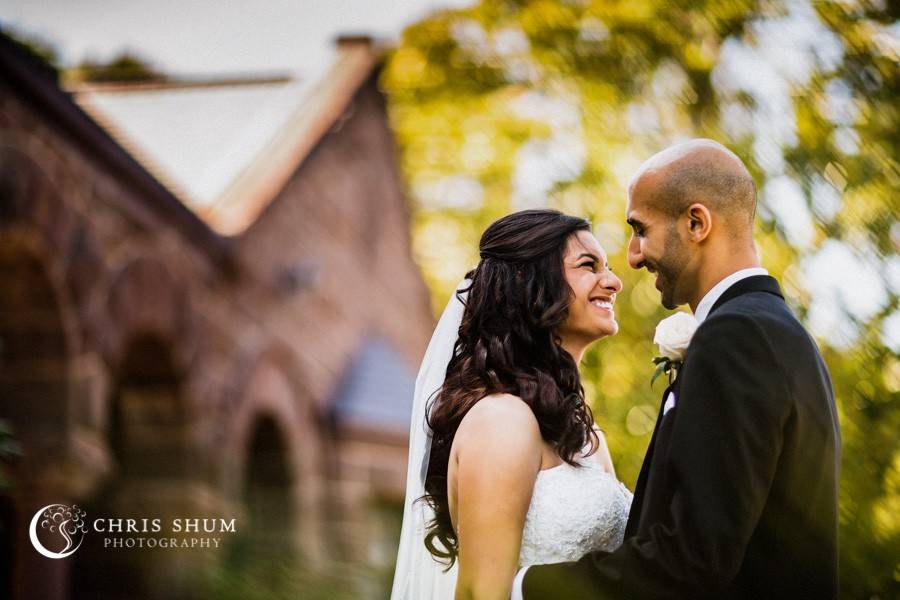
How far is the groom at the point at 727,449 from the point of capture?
92.7 inches

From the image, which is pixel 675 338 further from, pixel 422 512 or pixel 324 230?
pixel 324 230

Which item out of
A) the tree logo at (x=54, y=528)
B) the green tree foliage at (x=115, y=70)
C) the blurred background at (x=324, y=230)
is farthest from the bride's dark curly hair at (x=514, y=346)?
the green tree foliage at (x=115, y=70)

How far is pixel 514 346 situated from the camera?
3.31 m

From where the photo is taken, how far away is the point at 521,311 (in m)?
3.34

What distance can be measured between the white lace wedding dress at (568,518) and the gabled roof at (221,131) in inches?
219

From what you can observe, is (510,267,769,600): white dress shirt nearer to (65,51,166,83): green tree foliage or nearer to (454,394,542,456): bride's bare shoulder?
(454,394,542,456): bride's bare shoulder

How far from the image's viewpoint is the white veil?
3.44 metres

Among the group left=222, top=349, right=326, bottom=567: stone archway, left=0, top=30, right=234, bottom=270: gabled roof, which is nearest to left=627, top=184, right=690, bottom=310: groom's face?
left=0, top=30, right=234, bottom=270: gabled roof

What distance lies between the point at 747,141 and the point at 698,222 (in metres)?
3.94

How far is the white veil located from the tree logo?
349 cm

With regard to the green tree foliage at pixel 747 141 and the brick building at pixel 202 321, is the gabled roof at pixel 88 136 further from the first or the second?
the green tree foliage at pixel 747 141

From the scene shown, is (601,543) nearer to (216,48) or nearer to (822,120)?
(822,120)

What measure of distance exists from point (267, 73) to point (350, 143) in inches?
51.6

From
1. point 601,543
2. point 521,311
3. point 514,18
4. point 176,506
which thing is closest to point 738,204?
point 521,311
